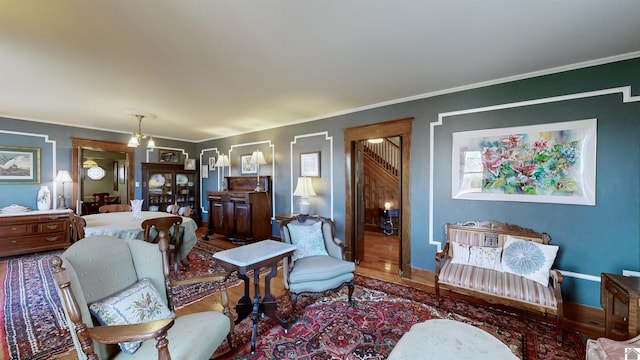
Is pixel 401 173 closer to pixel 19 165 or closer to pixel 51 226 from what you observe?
pixel 51 226

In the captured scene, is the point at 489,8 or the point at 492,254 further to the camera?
the point at 492,254

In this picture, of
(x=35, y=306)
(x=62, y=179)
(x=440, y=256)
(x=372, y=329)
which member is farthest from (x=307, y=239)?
(x=62, y=179)

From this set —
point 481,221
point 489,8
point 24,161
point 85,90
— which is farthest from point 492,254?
point 24,161

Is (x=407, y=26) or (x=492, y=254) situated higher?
(x=407, y=26)

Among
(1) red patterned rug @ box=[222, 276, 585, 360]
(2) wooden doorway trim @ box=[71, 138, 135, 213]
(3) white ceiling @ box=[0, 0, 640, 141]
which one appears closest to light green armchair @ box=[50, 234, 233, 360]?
(1) red patterned rug @ box=[222, 276, 585, 360]

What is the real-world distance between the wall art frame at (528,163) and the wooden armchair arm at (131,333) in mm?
3044

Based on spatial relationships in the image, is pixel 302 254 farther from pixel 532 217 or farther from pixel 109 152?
pixel 109 152

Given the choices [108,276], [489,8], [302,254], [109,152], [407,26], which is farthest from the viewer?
[109,152]

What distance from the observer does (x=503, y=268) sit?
94.7 inches

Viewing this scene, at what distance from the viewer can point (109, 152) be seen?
5.66 m

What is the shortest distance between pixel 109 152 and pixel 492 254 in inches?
294

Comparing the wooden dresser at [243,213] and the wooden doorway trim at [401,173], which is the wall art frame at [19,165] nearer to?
the wooden dresser at [243,213]

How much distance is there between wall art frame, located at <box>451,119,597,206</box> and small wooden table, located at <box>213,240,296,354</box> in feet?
7.39

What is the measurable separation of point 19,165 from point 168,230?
3.74 m
